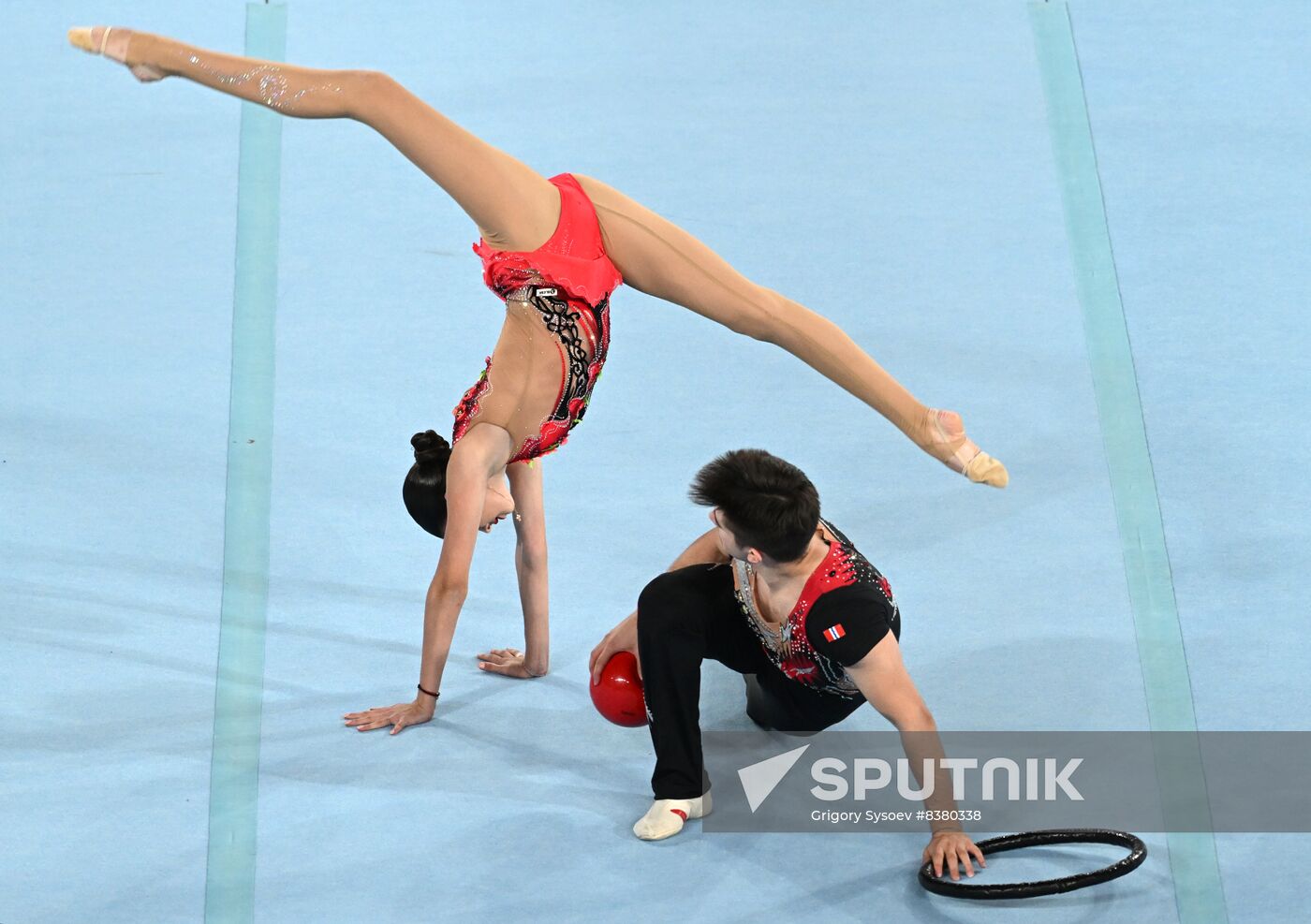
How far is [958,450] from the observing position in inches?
138

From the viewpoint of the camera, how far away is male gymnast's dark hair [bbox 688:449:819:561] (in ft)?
10.5

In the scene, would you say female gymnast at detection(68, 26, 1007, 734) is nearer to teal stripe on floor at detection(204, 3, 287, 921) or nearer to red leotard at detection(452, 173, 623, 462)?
red leotard at detection(452, 173, 623, 462)

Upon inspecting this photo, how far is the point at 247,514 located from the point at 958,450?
6.86 feet

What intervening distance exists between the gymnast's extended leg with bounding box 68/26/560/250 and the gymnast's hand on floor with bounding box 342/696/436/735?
1173 millimetres

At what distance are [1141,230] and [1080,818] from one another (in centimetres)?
→ 247

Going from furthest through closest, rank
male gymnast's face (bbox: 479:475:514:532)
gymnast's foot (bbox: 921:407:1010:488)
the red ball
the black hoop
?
male gymnast's face (bbox: 479:475:514:532), the red ball, gymnast's foot (bbox: 921:407:1010:488), the black hoop

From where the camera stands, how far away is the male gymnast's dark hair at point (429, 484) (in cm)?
387

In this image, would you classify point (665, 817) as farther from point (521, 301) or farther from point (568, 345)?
point (521, 301)

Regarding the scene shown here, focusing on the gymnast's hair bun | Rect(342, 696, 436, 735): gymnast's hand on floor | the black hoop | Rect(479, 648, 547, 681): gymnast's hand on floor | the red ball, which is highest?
the gymnast's hair bun

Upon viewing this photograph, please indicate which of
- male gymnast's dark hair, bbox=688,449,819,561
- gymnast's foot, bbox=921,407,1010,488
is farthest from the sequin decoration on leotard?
gymnast's foot, bbox=921,407,1010,488

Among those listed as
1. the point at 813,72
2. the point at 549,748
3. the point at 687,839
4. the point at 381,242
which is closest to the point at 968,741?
the point at 687,839

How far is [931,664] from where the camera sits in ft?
13.2

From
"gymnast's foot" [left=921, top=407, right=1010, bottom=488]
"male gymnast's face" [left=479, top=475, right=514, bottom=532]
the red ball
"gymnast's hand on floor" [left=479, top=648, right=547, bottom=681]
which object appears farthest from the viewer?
"gymnast's hand on floor" [left=479, top=648, right=547, bottom=681]

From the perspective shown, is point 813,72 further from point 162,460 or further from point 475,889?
point 475,889
